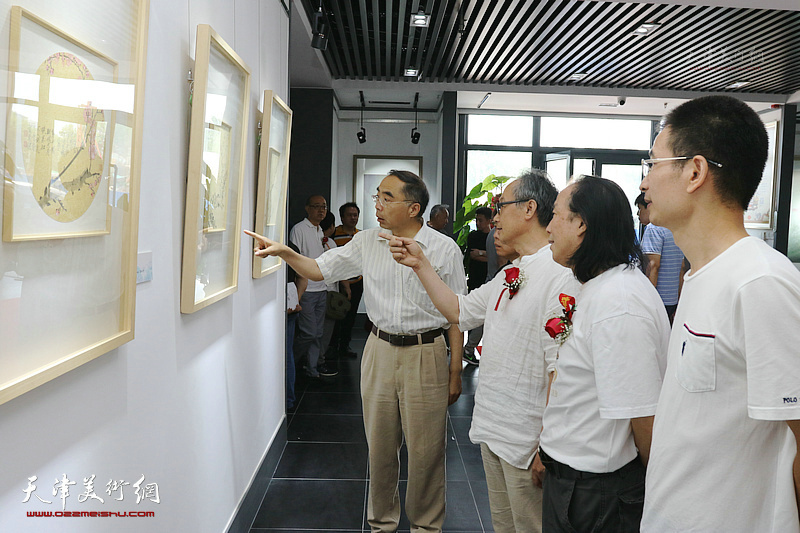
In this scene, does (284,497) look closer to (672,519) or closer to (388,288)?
(388,288)

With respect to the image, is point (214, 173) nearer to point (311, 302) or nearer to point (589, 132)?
point (311, 302)

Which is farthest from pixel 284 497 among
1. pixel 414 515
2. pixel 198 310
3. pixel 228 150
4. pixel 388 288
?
pixel 228 150

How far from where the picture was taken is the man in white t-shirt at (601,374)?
5.04ft

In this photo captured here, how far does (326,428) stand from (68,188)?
12.7 feet

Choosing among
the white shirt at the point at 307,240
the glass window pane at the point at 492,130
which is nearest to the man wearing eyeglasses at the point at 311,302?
the white shirt at the point at 307,240

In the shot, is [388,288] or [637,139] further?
[637,139]

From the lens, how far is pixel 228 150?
8.29ft

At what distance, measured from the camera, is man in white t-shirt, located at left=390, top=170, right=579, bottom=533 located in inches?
81.1

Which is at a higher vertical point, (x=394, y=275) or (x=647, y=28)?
(x=647, y=28)

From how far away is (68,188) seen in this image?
1.25m

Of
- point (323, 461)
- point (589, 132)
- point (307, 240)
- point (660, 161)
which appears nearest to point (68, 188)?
point (660, 161)

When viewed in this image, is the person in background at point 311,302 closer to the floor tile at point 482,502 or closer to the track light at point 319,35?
the track light at point 319,35

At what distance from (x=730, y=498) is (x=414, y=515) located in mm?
2154

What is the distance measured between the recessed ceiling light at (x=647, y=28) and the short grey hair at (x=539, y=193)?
4.55m
